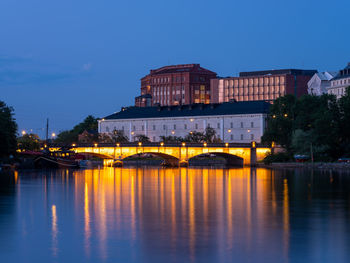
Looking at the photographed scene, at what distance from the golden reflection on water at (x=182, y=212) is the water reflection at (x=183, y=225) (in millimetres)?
50

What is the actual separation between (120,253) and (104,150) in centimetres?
11547

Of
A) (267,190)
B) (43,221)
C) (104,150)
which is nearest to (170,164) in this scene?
(104,150)

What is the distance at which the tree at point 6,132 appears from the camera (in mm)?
106750

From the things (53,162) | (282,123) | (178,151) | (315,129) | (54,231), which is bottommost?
(54,231)

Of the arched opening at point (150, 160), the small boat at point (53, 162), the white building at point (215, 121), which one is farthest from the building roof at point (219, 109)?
the small boat at point (53, 162)

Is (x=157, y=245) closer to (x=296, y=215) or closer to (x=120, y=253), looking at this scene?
(x=120, y=253)

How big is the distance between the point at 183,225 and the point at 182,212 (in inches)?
265

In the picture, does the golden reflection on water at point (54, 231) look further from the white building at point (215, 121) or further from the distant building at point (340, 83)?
the distant building at point (340, 83)

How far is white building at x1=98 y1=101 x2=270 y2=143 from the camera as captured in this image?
7106 inches

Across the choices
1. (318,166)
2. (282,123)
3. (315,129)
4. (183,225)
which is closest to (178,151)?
(282,123)

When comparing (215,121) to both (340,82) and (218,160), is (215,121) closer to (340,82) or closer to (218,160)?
(218,160)

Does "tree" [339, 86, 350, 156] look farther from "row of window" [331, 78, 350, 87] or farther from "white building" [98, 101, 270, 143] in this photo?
"row of window" [331, 78, 350, 87]

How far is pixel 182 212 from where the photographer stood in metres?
46.3

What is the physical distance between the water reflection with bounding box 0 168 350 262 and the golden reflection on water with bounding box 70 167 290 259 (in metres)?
0.05
